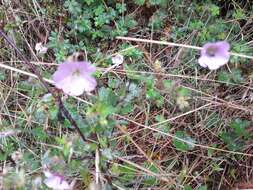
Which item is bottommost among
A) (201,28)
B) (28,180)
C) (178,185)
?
(178,185)

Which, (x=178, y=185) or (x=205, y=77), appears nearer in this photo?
(x=178, y=185)

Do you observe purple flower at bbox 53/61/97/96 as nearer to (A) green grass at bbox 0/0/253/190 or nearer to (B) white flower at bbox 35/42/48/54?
(A) green grass at bbox 0/0/253/190

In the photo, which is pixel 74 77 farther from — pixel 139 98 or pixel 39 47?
pixel 39 47

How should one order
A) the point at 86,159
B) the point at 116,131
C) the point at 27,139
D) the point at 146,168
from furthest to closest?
the point at 27,139, the point at 116,131, the point at 146,168, the point at 86,159

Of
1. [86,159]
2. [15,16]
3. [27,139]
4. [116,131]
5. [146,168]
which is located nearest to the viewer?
[86,159]

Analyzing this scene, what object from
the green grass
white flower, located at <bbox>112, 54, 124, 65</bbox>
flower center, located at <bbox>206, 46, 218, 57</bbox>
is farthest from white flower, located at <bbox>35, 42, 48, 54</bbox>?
flower center, located at <bbox>206, 46, 218, 57</bbox>

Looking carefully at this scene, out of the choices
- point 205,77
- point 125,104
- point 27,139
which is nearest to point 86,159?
point 125,104

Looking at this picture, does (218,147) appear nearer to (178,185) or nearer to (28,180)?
(178,185)
